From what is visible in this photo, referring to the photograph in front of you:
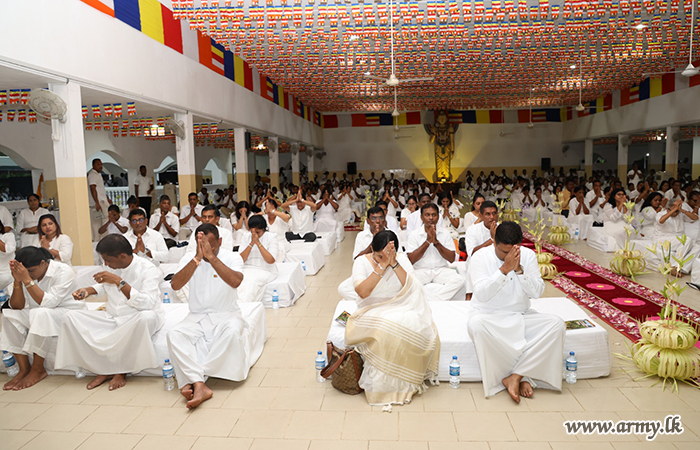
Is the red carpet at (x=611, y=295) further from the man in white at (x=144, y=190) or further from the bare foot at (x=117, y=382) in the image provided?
the man in white at (x=144, y=190)

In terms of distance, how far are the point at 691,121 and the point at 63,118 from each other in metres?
15.2

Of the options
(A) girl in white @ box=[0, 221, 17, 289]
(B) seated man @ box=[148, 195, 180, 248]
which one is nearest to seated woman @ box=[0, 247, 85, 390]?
(A) girl in white @ box=[0, 221, 17, 289]

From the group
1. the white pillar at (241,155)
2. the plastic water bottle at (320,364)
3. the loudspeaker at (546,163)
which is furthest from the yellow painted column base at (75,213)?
the loudspeaker at (546,163)

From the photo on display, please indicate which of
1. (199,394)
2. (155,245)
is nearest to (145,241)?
(155,245)

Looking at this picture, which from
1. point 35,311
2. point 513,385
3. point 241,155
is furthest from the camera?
point 241,155

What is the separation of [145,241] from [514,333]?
203 inches

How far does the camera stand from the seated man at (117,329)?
4148 millimetres

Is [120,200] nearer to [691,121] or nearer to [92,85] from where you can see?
[92,85]

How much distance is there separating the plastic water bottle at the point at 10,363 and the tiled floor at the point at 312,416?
344 millimetres

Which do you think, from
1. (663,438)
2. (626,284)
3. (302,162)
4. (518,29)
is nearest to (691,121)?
(518,29)

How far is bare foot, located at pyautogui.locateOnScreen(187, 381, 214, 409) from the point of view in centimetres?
372

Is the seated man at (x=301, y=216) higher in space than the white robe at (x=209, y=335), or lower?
higher

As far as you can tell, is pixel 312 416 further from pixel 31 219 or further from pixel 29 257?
pixel 31 219

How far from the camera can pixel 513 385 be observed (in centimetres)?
377
